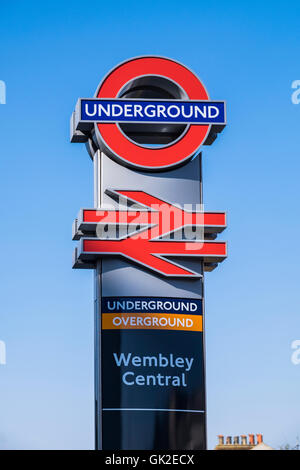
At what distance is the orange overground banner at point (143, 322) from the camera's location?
103 feet

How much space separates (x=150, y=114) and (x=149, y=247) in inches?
151

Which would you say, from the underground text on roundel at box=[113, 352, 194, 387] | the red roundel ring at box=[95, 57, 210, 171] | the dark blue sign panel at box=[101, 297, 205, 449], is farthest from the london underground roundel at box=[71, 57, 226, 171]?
the underground text on roundel at box=[113, 352, 194, 387]

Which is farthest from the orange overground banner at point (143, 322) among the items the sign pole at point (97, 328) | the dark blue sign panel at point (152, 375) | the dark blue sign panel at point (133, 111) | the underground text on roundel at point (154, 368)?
the dark blue sign panel at point (133, 111)

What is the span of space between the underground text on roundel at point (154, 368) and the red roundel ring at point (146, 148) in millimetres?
5429

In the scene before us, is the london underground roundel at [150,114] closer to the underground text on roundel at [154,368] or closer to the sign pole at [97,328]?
the sign pole at [97,328]

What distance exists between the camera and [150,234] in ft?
107

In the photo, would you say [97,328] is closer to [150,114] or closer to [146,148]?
[146,148]

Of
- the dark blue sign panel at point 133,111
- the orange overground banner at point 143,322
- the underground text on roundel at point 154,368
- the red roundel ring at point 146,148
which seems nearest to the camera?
the underground text on roundel at point 154,368

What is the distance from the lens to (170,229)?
32.6 metres

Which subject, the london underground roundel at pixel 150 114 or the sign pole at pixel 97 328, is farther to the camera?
the london underground roundel at pixel 150 114

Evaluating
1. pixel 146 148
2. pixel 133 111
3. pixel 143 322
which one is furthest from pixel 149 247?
pixel 133 111
